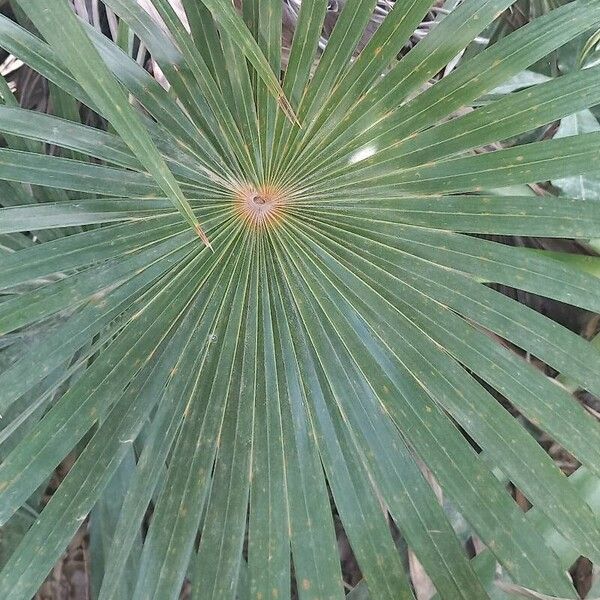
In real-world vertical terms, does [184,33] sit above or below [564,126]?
below

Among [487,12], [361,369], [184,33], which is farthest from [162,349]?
[487,12]

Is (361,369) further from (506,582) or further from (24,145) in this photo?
(24,145)

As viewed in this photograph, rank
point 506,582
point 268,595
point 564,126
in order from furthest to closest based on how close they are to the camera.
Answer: point 564,126
point 506,582
point 268,595

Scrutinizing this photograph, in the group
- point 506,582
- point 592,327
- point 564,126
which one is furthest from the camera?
point 592,327

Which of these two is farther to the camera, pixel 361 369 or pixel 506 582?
pixel 506 582

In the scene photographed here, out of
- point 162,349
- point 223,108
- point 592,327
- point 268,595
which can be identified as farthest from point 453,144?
point 592,327

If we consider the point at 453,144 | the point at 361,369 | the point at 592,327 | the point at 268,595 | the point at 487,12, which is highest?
the point at 487,12
